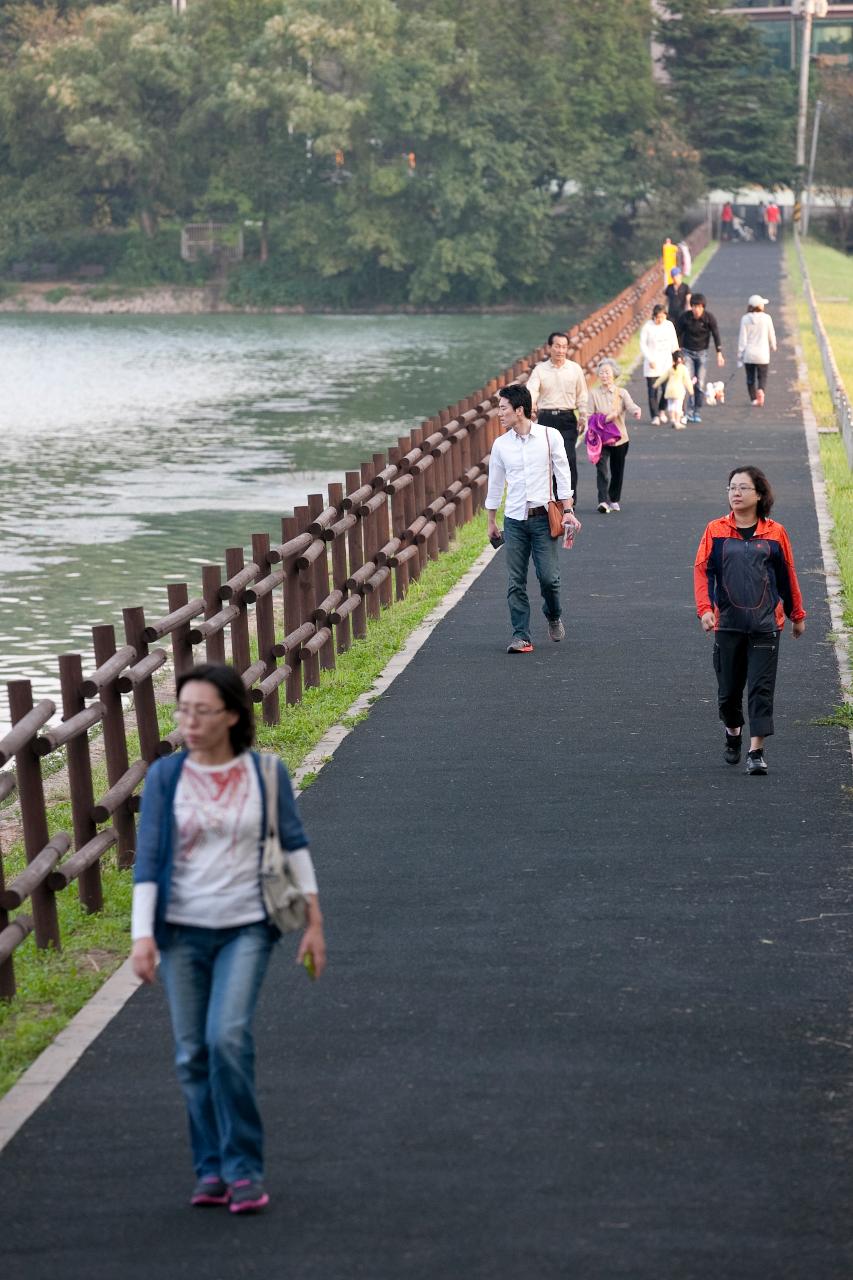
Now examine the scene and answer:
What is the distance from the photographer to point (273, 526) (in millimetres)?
29688

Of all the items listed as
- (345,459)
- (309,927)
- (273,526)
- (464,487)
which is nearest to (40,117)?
(345,459)

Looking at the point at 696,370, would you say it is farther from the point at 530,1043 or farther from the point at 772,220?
the point at 772,220

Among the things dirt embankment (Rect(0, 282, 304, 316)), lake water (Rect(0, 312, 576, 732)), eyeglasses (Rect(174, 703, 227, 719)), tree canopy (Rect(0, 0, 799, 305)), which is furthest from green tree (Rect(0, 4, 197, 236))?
eyeglasses (Rect(174, 703, 227, 719))

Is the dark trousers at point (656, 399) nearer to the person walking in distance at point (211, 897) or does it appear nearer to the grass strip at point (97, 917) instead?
the grass strip at point (97, 917)

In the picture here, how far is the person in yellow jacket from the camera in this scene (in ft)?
93.6

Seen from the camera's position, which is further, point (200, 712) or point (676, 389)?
→ point (676, 389)

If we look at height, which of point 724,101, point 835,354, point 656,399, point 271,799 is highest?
point 724,101

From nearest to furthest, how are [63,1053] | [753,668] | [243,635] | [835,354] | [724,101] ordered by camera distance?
[63,1053]
[753,668]
[243,635]
[835,354]
[724,101]

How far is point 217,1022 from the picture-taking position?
5.89 meters

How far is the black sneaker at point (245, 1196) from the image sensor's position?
6.00m

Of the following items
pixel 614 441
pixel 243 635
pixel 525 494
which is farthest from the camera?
pixel 614 441

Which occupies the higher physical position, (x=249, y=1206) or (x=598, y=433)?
(x=598, y=433)

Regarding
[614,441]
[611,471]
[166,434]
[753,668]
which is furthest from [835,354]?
[753,668]

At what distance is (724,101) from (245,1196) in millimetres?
96876
